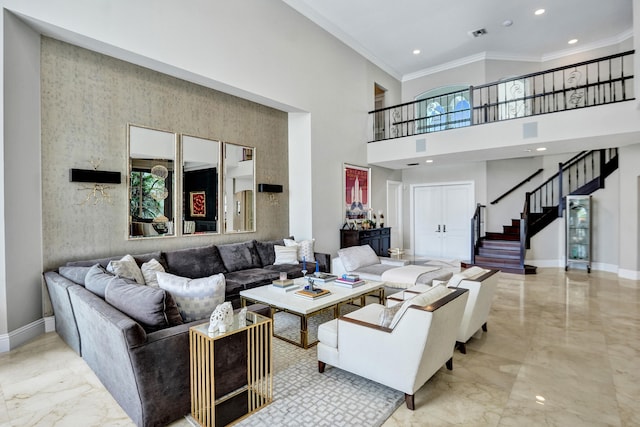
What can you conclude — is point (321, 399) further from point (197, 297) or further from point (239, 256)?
point (239, 256)

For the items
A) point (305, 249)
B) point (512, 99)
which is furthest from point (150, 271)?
point (512, 99)

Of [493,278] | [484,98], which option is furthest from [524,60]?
[493,278]

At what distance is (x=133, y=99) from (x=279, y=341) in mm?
3772

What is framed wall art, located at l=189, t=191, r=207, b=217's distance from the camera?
16.9 ft

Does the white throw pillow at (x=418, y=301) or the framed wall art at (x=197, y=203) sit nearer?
the white throw pillow at (x=418, y=301)

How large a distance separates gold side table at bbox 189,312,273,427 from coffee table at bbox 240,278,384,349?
564 millimetres

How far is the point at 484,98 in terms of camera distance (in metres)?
8.82

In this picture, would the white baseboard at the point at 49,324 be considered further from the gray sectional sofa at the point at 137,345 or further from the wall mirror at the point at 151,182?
the wall mirror at the point at 151,182

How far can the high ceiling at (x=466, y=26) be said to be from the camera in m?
6.58

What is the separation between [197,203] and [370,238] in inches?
160

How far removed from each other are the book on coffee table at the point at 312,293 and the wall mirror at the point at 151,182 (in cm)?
246

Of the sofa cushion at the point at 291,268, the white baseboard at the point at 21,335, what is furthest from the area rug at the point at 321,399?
the white baseboard at the point at 21,335

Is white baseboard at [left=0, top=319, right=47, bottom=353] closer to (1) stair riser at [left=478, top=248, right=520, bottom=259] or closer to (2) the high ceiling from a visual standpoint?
(2) the high ceiling

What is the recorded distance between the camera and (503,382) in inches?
109
